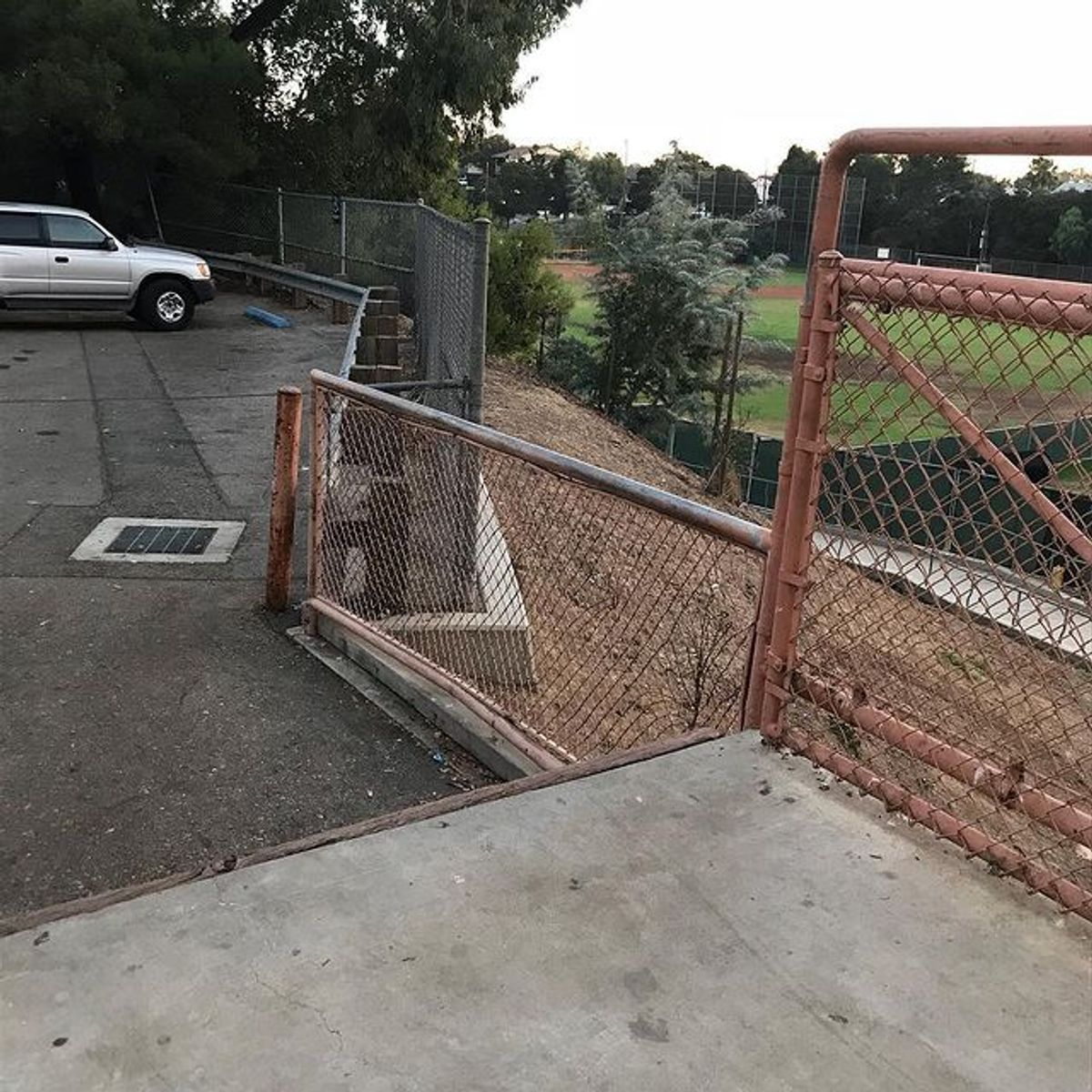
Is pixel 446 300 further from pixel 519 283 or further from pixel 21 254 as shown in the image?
pixel 519 283

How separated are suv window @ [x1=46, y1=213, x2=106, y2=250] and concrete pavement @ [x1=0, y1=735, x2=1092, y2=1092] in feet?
48.0

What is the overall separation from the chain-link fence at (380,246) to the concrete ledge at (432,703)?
1402mm

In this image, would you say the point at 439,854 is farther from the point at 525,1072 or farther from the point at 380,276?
the point at 380,276

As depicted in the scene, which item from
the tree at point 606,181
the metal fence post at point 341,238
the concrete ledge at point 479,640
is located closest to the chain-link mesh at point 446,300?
the concrete ledge at point 479,640

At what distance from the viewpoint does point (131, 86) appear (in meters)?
20.3

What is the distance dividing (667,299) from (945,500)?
21318mm

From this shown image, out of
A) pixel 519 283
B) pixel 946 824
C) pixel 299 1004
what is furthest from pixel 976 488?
pixel 519 283

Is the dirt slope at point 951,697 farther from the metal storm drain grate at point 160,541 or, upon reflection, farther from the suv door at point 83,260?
the suv door at point 83,260

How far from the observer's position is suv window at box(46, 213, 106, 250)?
14.9m

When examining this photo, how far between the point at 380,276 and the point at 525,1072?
15.8 metres

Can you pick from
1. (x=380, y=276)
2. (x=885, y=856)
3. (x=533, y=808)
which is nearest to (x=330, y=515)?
(x=533, y=808)

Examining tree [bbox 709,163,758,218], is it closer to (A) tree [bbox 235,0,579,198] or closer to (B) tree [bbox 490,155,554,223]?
(A) tree [bbox 235,0,579,198]

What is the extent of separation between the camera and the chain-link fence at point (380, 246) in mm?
5887

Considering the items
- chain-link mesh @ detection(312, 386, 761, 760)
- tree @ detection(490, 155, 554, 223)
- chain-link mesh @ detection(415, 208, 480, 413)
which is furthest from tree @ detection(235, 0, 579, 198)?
tree @ detection(490, 155, 554, 223)
